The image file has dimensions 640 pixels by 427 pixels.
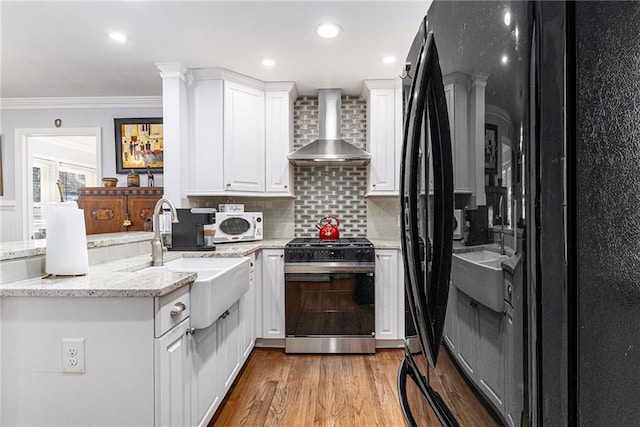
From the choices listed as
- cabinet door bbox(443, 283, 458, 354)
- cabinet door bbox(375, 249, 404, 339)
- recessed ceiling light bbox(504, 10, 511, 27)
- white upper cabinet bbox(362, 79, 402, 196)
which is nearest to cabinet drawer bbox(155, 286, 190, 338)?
cabinet door bbox(443, 283, 458, 354)

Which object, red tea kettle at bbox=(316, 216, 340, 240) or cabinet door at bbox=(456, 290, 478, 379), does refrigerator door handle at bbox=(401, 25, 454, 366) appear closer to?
cabinet door at bbox=(456, 290, 478, 379)

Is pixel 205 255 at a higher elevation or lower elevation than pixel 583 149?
lower

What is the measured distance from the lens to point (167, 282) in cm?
134

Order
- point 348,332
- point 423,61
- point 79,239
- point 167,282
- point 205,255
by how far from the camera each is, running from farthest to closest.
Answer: point 348,332 → point 205,255 → point 79,239 → point 167,282 → point 423,61

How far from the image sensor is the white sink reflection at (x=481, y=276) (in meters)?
0.45

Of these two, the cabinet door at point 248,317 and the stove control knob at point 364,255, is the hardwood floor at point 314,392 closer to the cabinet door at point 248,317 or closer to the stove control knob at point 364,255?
the cabinet door at point 248,317

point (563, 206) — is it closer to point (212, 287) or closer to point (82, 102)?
point (212, 287)

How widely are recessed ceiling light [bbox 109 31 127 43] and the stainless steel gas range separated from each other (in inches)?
77.4

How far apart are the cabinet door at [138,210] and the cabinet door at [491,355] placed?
3604 millimetres

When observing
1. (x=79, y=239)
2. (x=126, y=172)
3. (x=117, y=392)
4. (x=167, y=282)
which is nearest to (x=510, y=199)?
(x=167, y=282)

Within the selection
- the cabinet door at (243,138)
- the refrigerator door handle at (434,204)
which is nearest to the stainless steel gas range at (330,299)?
the cabinet door at (243,138)

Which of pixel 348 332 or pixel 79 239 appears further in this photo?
pixel 348 332

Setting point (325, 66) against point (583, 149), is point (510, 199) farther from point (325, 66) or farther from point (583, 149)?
point (325, 66)

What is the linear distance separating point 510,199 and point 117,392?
1.40 m
